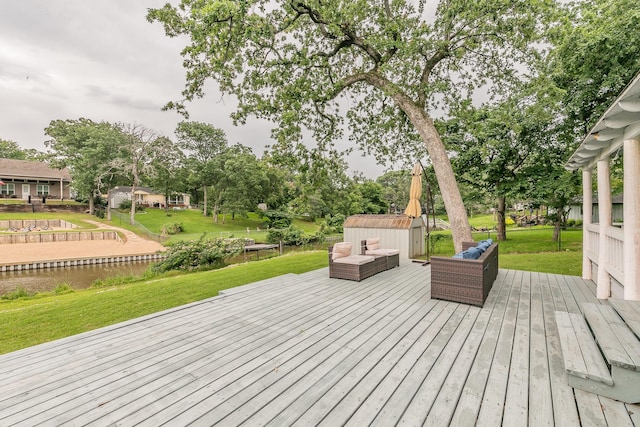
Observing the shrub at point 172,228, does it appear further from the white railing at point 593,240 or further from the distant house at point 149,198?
the white railing at point 593,240

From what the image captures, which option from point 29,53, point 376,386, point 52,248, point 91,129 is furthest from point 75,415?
point 91,129

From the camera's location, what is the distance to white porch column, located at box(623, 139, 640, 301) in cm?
307

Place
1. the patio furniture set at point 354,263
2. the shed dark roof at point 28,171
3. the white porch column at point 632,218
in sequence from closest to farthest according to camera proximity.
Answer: the white porch column at point 632,218
the patio furniture set at point 354,263
the shed dark roof at point 28,171

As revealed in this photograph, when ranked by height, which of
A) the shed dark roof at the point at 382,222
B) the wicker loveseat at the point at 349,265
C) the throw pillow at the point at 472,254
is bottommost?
the wicker loveseat at the point at 349,265

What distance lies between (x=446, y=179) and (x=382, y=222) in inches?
169

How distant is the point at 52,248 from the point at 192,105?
18047 mm

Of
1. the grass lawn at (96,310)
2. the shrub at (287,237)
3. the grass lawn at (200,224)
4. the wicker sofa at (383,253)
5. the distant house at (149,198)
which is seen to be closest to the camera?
the grass lawn at (96,310)

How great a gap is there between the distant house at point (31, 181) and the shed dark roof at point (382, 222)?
36001 mm

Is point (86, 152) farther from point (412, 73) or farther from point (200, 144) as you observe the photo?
point (412, 73)

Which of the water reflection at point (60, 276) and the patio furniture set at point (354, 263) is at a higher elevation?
the patio furniture set at point (354, 263)

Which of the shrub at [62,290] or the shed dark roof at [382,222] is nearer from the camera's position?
the shrub at [62,290]

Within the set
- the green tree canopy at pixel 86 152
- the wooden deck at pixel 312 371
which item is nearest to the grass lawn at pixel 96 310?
the wooden deck at pixel 312 371

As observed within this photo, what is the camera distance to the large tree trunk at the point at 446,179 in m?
6.86

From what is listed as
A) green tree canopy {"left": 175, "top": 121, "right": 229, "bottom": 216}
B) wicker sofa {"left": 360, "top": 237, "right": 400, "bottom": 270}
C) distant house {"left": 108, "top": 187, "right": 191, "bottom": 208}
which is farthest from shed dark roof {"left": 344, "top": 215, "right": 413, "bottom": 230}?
distant house {"left": 108, "top": 187, "right": 191, "bottom": 208}
